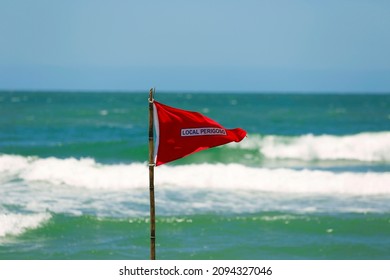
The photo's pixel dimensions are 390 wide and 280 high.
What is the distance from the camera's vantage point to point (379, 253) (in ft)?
40.0

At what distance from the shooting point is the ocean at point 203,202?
12.6 metres

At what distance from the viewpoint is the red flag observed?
7754mm

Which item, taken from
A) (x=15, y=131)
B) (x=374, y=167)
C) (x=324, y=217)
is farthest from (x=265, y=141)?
(x=324, y=217)

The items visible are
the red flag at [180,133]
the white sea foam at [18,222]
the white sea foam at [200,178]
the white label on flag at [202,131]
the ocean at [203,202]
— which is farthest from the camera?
the white sea foam at [200,178]

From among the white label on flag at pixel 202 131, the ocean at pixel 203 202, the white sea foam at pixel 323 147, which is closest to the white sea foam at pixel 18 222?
the ocean at pixel 203 202

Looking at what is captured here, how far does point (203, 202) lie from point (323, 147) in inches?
556

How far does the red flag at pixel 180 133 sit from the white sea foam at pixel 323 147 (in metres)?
19.6

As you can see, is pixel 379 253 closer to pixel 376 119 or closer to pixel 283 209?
pixel 283 209

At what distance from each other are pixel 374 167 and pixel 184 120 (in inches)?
699

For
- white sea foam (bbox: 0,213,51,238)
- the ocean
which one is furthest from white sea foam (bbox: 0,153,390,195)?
white sea foam (bbox: 0,213,51,238)

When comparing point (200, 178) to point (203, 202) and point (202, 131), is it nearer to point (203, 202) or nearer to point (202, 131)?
point (203, 202)

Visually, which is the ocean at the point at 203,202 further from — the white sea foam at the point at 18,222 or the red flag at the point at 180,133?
the red flag at the point at 180,133

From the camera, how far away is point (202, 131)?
7910mm

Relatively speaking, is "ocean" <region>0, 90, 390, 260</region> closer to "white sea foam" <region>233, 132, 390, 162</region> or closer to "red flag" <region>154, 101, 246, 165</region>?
"white sea foam" <region>233, 132, 390, 162</region>
